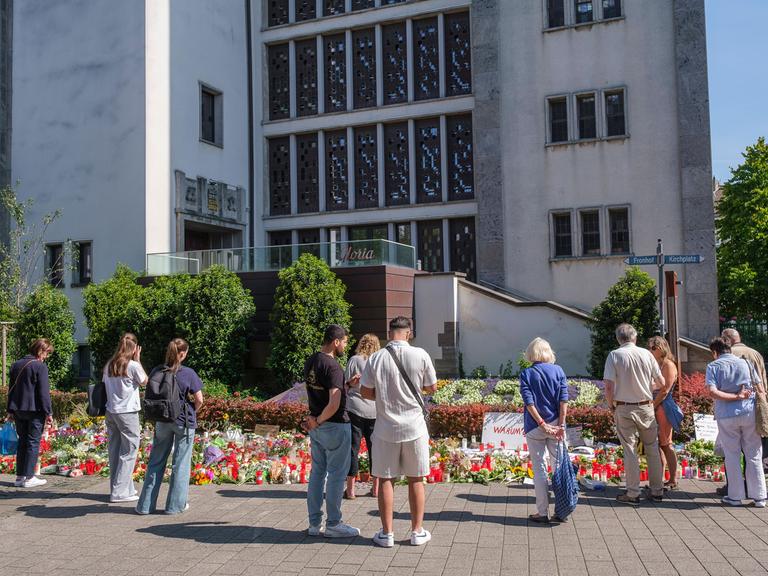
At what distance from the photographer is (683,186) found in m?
22.4

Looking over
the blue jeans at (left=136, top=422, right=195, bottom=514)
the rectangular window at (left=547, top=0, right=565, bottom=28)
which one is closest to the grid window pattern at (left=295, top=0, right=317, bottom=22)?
the rectangular window at (left=547, top=0, right=565, bottom=28)

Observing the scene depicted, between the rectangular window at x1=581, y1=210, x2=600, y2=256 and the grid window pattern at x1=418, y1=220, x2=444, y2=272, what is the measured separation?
4627 millimetres

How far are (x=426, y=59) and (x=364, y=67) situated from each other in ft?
7.26

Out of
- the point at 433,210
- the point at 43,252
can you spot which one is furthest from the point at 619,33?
the point at 43,252

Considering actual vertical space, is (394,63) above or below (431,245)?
above

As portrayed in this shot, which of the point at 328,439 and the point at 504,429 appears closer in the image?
the point at 328,439

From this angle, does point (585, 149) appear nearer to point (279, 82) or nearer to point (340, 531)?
point (279, 82)

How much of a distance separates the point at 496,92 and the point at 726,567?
20068mm

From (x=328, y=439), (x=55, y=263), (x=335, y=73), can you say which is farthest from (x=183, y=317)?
(x=328, y=439)

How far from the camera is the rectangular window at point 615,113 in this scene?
923 inches

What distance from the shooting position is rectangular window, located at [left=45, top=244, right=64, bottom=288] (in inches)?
961

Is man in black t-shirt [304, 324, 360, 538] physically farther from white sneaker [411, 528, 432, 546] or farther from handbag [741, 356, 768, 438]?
handbag [741, 356, 768, 438]

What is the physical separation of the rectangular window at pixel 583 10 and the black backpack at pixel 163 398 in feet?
64.1

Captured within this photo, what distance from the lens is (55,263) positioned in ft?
80.5
